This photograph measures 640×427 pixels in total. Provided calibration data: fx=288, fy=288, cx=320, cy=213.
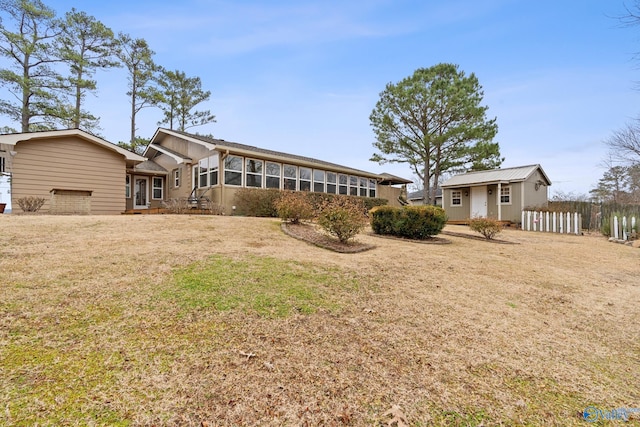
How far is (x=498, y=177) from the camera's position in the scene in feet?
62.3

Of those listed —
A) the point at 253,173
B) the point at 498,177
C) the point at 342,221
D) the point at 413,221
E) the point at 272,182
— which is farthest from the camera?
the point at 498,177

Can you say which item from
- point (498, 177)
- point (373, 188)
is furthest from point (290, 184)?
point (498, 177)

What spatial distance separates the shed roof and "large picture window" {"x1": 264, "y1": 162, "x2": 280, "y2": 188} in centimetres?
1290

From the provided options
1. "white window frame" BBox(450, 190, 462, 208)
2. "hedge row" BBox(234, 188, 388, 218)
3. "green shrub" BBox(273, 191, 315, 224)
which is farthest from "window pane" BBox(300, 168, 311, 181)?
"white window frame" BBox(450, 190, 462, 208)

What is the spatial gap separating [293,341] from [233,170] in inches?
499

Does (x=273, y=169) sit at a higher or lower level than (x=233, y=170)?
higher

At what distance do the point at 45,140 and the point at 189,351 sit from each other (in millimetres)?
14605

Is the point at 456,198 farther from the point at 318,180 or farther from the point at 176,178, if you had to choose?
the point at 176,178

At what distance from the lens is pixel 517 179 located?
697 inches

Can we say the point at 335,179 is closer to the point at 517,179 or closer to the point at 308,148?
the point at 308,148

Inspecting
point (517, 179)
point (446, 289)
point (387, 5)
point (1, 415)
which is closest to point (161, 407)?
point (1, 415)

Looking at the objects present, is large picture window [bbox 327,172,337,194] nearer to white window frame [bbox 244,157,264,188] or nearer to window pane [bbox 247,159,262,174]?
white window frame [bbox 244,157,264,188]

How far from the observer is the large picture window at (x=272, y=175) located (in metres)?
15.7

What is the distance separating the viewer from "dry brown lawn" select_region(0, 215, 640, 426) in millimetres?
1962
